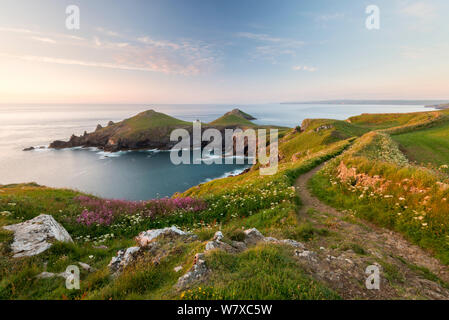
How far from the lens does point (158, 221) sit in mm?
13047

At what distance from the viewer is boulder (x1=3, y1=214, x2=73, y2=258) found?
7356mm

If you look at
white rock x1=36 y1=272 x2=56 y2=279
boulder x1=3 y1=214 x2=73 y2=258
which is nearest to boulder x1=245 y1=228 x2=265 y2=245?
white rock x1=36 y1=272 x2=56 y2=279

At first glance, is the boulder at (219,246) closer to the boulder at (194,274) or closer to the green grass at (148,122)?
the boulder at (194,274)

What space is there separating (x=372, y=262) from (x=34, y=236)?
45.3ft

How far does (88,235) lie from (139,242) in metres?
4.43

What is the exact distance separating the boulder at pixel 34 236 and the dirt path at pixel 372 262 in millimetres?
10432

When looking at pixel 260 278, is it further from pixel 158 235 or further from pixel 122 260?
pixel 158 235

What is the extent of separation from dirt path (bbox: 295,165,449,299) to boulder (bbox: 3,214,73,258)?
10.4 m

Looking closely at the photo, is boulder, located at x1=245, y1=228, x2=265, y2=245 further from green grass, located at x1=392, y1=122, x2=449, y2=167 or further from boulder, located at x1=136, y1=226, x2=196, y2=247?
green grass, located at x1=392, y1=122, x2=449, y2=167

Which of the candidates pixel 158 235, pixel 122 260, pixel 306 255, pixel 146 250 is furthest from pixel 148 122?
pixel 306 255

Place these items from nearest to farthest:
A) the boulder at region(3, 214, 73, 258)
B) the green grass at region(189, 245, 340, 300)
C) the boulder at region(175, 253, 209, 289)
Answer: the green grass at region(189, 245, 340, 300) → the boulder at region(175, 253, 209, 289) → the boulder at region(3, 214, 73, 258)

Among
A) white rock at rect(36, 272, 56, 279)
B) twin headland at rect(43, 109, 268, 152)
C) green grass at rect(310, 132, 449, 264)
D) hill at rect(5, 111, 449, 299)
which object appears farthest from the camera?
twin headland at rect(43, 109, 268, 152)
